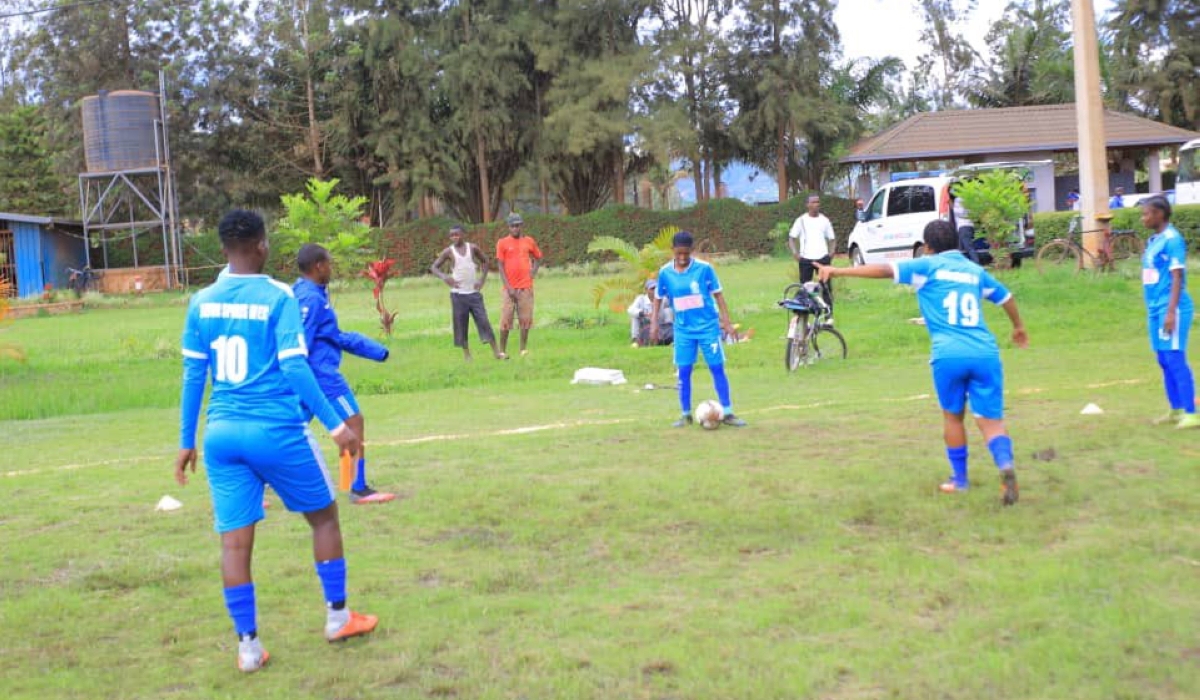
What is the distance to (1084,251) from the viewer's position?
75.2 ft

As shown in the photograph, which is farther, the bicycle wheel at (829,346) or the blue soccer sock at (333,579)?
the bicycle wheel at (829,346)

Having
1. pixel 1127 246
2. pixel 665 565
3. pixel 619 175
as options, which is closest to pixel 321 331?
pixel 665 565

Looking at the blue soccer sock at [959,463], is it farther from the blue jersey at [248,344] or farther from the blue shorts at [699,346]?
the blue jersey at [248,344]

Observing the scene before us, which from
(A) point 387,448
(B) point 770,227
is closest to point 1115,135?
(B) point 770,227

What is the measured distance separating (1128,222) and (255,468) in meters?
24.1

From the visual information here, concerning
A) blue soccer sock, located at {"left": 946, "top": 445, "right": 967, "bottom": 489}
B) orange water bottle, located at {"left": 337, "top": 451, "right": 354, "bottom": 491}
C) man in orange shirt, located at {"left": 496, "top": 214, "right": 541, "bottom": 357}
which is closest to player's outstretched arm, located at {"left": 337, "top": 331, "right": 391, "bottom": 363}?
orange water bottle, located at {"left": 337, "top": 451, "right": 354, "bottom": 491}

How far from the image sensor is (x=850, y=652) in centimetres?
499

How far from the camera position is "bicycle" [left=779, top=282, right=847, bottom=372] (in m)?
15.5

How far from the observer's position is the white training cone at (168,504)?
8414mm

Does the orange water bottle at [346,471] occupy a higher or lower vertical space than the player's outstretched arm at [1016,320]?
lower

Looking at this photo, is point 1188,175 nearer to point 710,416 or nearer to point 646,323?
point 646,323

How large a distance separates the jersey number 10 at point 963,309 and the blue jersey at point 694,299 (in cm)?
356

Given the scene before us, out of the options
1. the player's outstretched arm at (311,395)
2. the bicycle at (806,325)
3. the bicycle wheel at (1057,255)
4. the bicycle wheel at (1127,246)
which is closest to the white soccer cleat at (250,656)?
the player's outstretched arm at (311,395)

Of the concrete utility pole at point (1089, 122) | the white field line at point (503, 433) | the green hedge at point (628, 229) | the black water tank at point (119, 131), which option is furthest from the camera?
the black water tank at point (119, 131)
